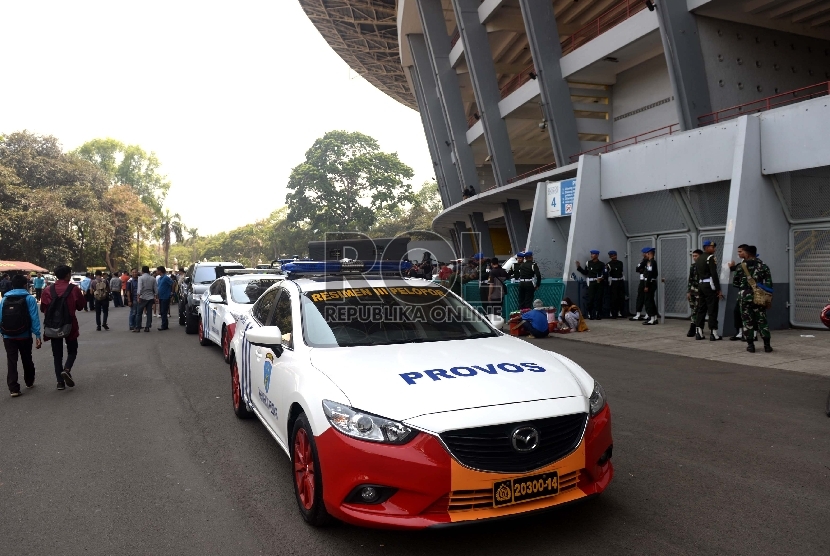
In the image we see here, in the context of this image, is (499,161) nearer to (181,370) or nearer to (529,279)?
(529,279)

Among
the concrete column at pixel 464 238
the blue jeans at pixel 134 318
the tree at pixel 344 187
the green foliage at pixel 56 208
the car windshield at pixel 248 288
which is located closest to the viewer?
the car windshield at pixel 248 288

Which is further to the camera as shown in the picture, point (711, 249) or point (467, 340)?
point (711, 249)

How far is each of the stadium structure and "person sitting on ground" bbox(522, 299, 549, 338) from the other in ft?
11.4

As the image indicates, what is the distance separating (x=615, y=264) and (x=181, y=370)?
11.2 meters

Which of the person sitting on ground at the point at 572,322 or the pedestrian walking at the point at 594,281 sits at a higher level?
the pedestrian walking at the point at 594,281

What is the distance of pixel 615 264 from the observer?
16.0 m

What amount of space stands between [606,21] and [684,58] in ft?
17.6

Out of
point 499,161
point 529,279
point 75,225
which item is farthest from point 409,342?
point 75,225

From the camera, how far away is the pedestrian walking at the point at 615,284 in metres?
16.0

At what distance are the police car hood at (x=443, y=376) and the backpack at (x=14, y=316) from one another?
570 cm

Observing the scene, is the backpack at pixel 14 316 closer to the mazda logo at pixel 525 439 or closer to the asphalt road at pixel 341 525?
the asphalt road at pixel 341 525

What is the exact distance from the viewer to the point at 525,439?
323 centimetres

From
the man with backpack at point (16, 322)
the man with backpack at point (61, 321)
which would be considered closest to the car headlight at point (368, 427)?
the man with backpack at point (16, 322)

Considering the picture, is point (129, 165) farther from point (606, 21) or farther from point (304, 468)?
point (304, 468)
